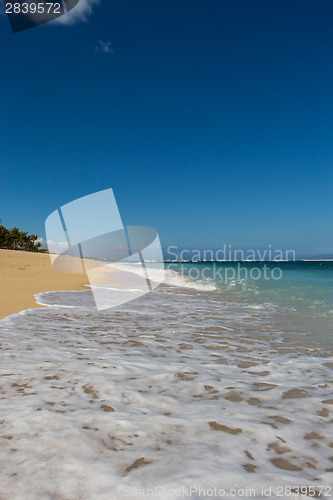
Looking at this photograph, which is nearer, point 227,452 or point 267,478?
point 267,478

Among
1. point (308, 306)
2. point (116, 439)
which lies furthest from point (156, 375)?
point (308, 306)

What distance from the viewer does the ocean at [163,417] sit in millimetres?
1854

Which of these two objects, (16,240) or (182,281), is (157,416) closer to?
(182,281)

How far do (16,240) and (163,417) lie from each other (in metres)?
101

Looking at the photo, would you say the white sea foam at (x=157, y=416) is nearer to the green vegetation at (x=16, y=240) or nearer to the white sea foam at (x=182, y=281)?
the white sea foam at (x=182, y=281)

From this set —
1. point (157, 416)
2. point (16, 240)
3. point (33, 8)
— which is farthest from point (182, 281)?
point (16, 240)

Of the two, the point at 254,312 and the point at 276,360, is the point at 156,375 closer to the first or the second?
the point at 276,360

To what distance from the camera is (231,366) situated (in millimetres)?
4250

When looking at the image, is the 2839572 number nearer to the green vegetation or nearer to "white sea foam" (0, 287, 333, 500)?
"white sea foam" (0, 287, 333, 500)

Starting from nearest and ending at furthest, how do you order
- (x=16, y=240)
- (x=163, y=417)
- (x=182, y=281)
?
(x=163, y=417) → (x=182, y=281) → (x=16, y=240)

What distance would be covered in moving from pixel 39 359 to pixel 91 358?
2.48 feet

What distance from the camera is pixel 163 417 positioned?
2672 mm

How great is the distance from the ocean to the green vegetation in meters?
82.5

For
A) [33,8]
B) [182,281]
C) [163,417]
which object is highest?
[33,8]
